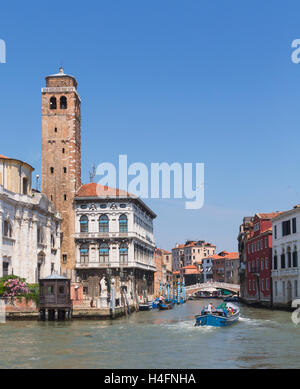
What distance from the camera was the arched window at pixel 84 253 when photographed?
6525 centimetres

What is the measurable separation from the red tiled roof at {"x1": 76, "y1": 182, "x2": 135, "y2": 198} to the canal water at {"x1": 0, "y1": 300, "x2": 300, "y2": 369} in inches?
1093

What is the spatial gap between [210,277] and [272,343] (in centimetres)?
11600

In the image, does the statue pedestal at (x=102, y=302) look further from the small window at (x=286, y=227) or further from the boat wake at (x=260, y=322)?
the small window at (x=286, y=227)

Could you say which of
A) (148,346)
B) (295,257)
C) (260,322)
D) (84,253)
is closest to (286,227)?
(295,257)

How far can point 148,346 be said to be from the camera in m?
27.3

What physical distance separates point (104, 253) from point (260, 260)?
16.8 meters

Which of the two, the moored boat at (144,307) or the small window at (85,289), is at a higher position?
the small window at (85,289)

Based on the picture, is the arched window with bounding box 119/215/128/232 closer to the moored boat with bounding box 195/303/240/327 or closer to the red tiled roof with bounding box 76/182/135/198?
the red tiled roof with bounding box 76/182/135/198

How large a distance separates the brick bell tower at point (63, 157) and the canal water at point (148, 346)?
2650 centimetres

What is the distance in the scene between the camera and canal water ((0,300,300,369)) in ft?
73.5

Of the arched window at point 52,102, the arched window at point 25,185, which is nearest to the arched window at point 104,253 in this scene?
the arched window at point 25,185
